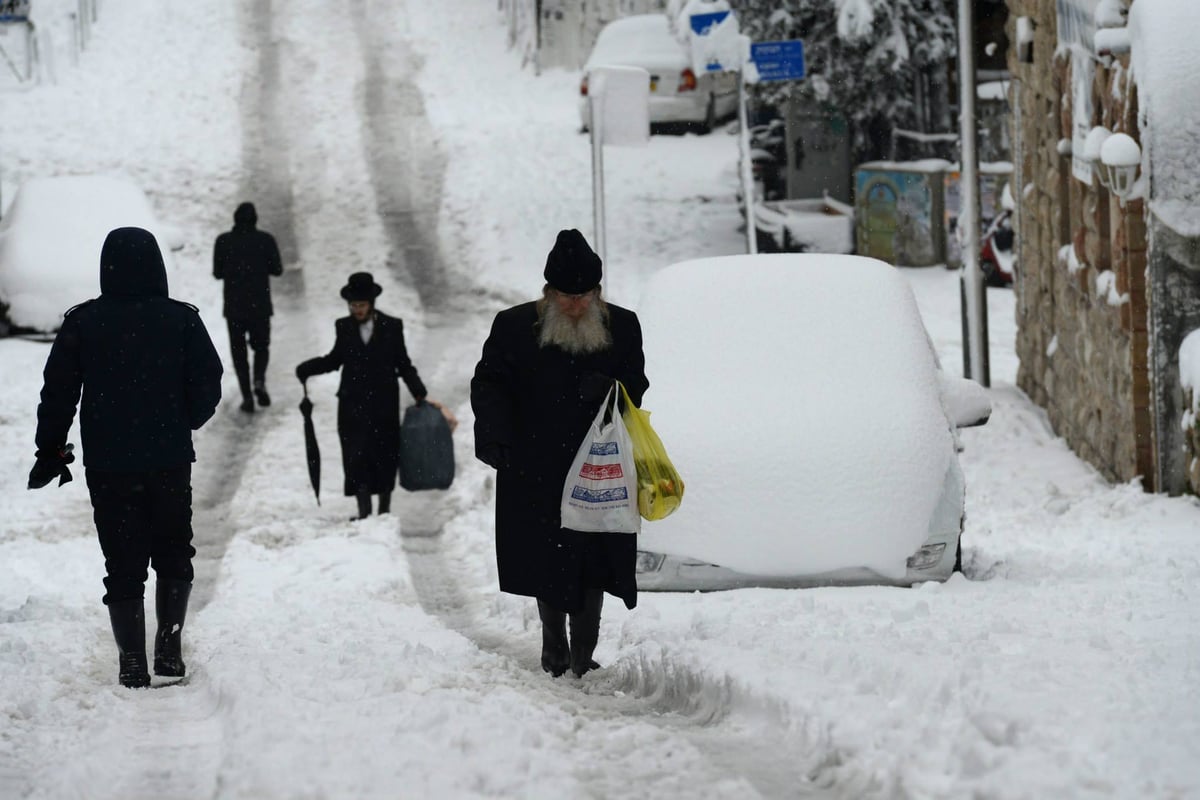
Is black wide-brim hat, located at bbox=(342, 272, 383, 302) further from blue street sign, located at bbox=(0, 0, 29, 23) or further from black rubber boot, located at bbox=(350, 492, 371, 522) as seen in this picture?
blue street sign, located at bbox=(0, 0, 29, 23)

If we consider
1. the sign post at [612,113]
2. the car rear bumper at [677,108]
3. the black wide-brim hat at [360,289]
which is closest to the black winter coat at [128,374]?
the black wide-brim hat at [360,289]

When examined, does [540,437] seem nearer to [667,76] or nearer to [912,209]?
[912,209]

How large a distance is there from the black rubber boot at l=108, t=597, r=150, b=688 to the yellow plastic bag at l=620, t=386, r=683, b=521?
1.87m

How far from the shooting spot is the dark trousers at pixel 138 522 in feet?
21.5

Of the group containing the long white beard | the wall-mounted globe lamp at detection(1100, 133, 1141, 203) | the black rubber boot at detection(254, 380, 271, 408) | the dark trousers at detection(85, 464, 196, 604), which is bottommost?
the black rubber boot at detection(254, 380, 271, 408)

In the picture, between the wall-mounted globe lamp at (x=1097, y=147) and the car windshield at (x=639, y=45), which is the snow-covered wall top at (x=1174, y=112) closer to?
the wall-mounted globe lamp at (x=1097, y=147)

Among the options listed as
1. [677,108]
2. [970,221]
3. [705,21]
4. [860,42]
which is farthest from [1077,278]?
[677,108]

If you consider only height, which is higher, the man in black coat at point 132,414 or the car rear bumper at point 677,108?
the car rear bumper at point 677,108

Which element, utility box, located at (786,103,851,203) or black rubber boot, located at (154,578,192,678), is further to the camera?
utility box, located at (786,103,851,203)

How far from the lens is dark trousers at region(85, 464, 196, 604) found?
21.5 ft

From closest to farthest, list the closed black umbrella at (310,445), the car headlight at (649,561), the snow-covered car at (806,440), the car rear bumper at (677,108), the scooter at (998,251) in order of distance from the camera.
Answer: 1. the snow-covered car at (806,440)
2. the car headlight at (649,561)
3. the closed black umbrella at (310,445)
4. the scooter at (998,251)
5. the car rear bumper at (677,108)

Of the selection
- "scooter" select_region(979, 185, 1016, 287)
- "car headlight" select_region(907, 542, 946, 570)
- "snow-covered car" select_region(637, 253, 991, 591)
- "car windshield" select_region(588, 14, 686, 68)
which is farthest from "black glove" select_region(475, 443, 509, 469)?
"car windshield" select_region(588, 14, 686, 68)

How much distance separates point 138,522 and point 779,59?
1284 cm

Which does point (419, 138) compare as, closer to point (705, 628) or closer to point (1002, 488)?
point (1002, 488)
